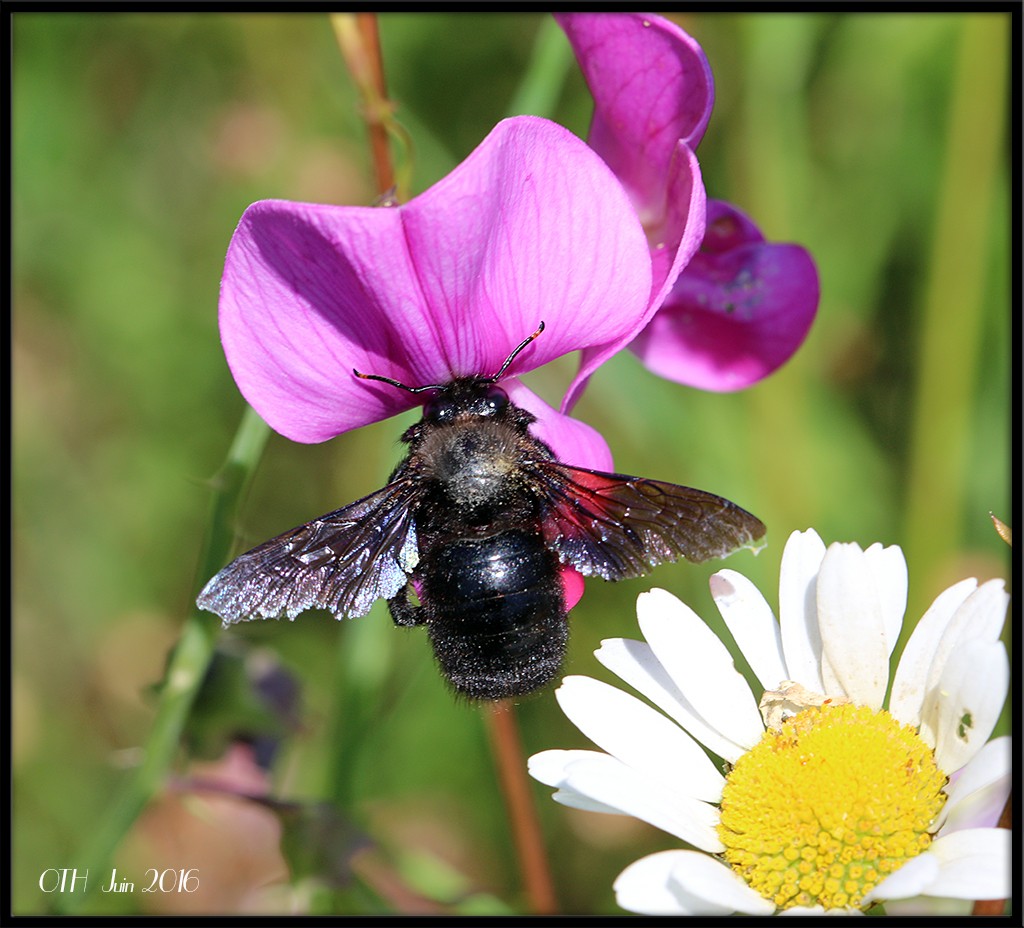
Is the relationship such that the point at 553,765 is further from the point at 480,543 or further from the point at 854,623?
the point at 854,623

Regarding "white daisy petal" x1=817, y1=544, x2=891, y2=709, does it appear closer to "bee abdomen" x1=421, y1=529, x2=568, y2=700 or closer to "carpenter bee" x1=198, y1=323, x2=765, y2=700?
"carpenter bee" x1=198, y1=323, x2=765, y2=700

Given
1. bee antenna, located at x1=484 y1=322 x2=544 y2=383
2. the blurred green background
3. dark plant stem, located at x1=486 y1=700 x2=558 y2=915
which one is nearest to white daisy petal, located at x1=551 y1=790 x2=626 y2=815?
bee antenna, located at x1=484 y1=322 x2=544 y2=383

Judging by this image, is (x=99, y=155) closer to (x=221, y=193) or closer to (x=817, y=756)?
(x=221, y=193)

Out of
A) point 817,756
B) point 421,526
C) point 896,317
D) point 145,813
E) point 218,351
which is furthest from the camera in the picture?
point 218,351

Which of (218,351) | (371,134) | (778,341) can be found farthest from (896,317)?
(218,351)

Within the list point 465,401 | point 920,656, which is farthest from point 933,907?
point 465,401

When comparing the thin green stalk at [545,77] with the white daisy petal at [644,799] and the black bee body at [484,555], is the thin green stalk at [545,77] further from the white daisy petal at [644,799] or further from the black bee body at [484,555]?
the white daisy petal at [644,799]
